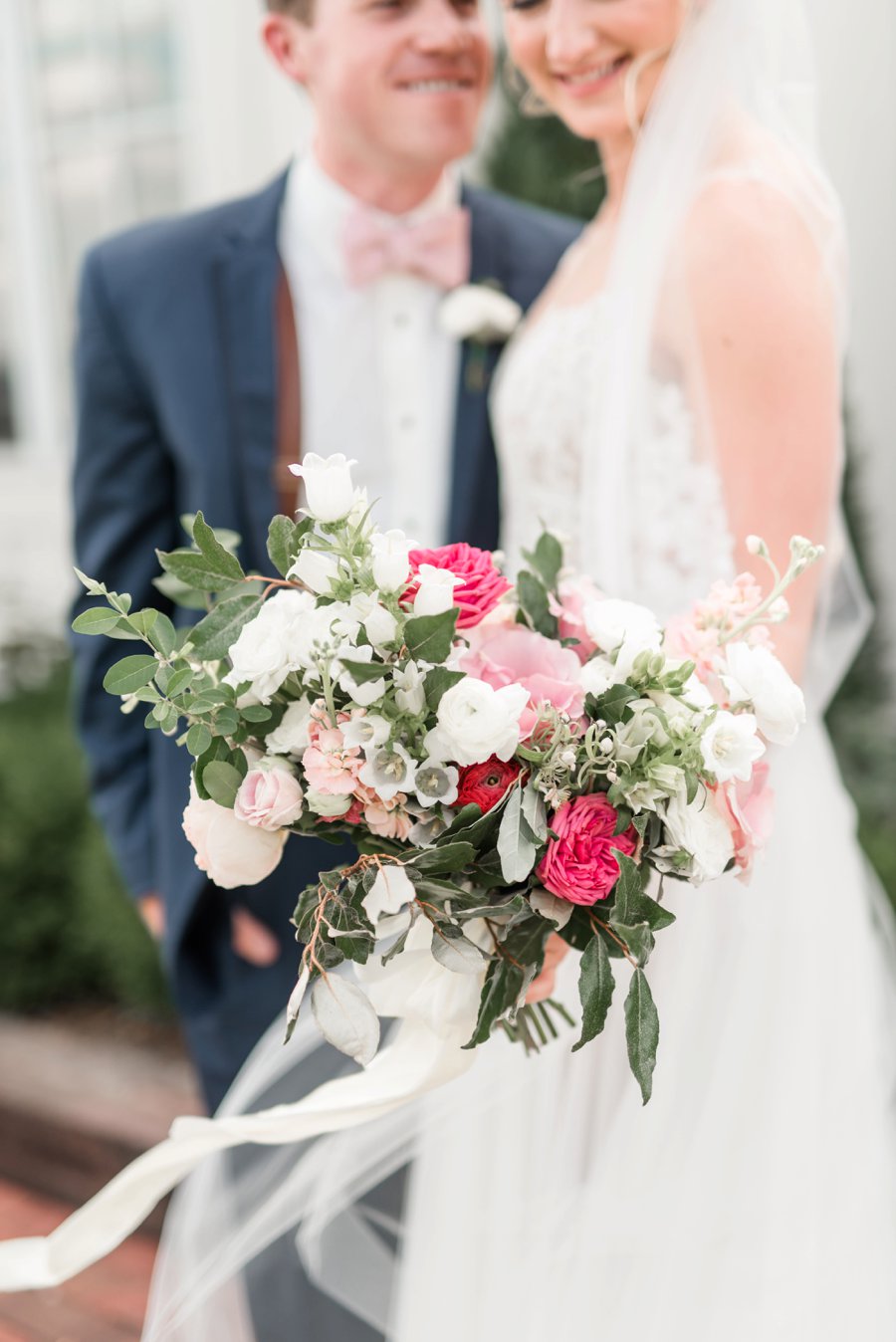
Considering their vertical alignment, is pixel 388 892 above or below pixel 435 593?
below

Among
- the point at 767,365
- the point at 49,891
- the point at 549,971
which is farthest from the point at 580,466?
the point at 49,891

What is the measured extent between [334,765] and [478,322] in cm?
134

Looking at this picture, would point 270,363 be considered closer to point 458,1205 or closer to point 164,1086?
point 458,1205

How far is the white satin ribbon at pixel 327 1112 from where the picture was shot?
139 centimetres

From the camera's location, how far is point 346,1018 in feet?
3.99

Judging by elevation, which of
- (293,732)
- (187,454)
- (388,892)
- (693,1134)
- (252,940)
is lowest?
(252,940)

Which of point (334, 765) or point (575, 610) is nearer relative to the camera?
point (334, 765)

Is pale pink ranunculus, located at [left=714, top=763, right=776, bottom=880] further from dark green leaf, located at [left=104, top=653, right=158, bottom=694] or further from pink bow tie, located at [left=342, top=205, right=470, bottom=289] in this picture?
pink bow tie, located at [left=342, top=205, right=470, bottom=289]

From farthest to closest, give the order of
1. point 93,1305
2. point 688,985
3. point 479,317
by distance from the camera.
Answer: point 93,1305, point 479,317, point 688,985

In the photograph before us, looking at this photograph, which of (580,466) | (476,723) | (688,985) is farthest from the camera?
(580,466)

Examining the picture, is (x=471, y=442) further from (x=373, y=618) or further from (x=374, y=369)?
(x=373, y=618)

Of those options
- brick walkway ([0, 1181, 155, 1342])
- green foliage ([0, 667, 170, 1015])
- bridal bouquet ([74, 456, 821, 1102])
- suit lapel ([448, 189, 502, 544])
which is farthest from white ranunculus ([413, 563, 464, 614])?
green foliage ([0, 667, 170, 1015])

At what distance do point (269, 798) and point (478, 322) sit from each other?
53.0 inches

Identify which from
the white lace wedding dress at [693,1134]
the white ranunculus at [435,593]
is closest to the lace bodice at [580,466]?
the white lace wedding dress at [693,1134]
